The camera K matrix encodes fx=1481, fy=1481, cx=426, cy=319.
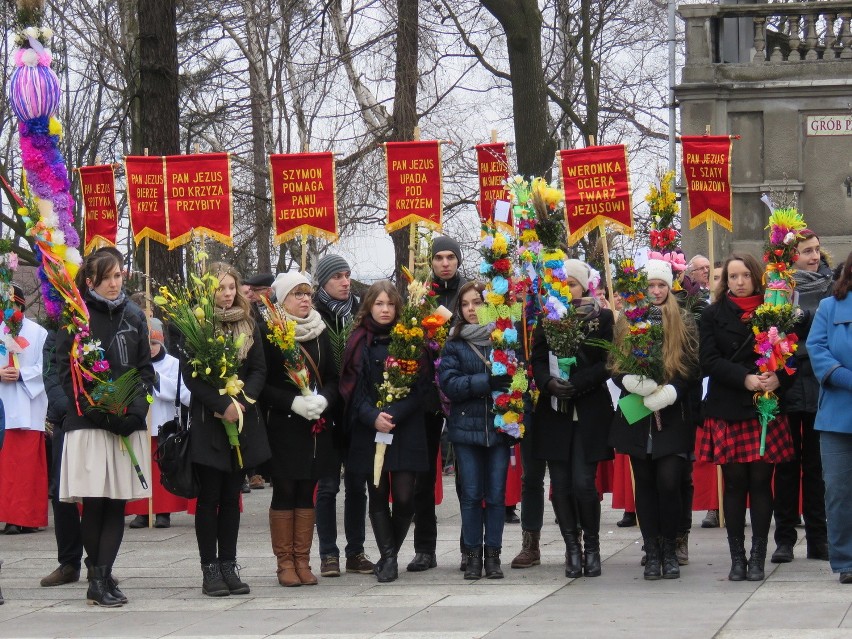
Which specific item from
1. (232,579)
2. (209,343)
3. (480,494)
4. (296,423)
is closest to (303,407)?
(296,423)

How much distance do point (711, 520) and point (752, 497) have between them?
2780 mm

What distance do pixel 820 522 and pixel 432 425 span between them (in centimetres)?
259

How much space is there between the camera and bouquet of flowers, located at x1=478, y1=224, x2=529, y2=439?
9016mm

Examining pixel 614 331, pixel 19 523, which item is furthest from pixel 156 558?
pixel 614 331

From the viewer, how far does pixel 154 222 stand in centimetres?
1338

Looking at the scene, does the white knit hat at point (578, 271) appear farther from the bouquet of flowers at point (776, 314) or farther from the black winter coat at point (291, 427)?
the black winter coat at point (291, 427)

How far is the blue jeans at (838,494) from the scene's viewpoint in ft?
27.9

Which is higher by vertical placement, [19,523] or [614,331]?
[614,331]

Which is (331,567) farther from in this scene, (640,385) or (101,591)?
(640,385)

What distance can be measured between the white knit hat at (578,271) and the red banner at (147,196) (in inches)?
201

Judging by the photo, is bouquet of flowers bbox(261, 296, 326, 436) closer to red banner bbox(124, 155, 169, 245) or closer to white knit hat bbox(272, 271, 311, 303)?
white knit hat bbox(272, 271, 311, 303)

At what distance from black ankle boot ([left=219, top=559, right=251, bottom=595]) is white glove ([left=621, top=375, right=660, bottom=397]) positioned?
2.61 meters

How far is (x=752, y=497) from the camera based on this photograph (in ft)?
29.1

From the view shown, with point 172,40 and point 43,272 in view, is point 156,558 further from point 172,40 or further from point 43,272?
point 172,40
